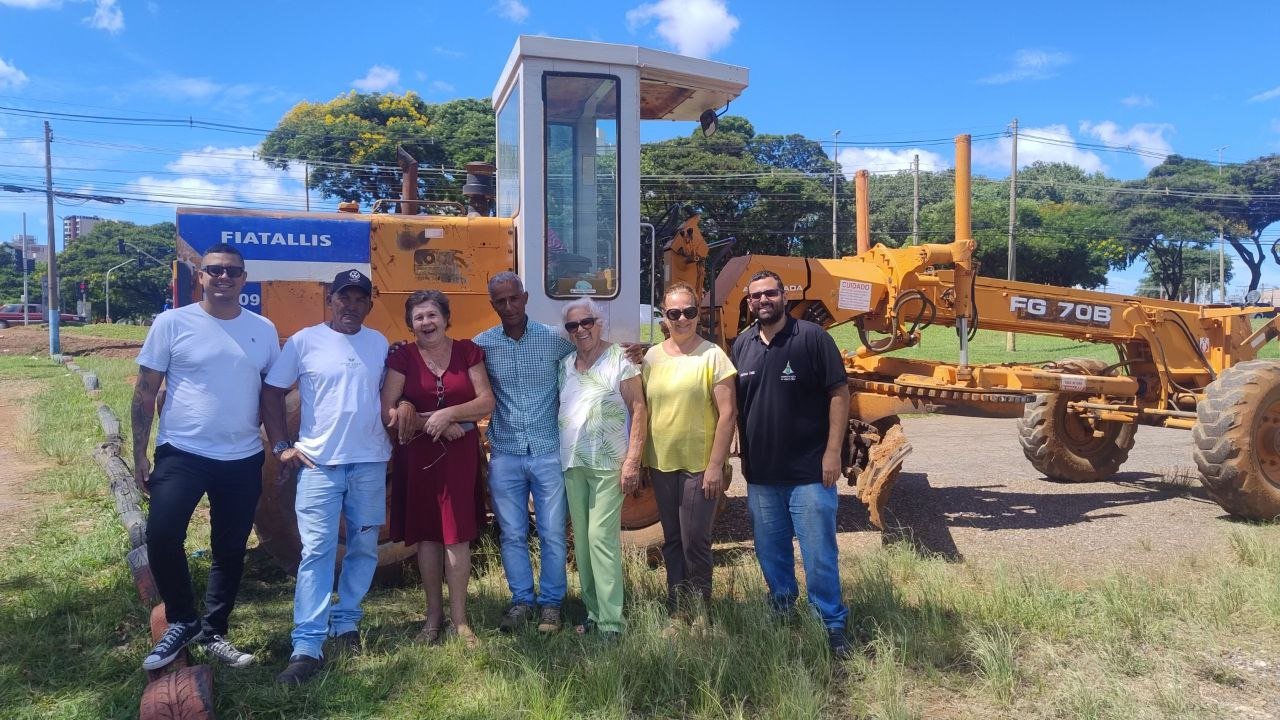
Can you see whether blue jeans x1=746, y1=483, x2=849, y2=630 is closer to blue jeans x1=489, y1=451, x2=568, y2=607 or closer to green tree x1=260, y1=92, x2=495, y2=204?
blue jeans x1=489, y1=451, x2=568, y2=607

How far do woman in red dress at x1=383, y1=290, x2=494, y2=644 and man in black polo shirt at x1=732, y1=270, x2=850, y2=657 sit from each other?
4.05 feet

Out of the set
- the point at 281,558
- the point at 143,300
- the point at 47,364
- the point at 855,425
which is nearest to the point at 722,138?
the point at 47,364

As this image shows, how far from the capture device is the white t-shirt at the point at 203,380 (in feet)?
11.9

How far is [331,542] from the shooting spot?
3830 millimetres

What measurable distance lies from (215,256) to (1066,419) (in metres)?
7.78

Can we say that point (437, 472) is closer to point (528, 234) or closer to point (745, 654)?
point (745, 654)

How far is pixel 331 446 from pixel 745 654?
1.97 m

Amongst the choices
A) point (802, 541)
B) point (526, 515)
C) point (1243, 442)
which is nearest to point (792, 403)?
point (802, 541)

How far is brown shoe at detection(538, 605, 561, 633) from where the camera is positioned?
13.4 ft

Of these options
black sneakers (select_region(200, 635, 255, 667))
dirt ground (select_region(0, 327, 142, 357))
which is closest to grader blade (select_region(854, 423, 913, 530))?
black sneakers (select_region(200, 635, 255, 667))

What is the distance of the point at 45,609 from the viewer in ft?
14.7

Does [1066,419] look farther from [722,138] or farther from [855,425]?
[722,138]

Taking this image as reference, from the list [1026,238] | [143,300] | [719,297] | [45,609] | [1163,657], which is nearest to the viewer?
[1163,657]

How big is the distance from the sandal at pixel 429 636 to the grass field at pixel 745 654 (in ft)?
0.33
